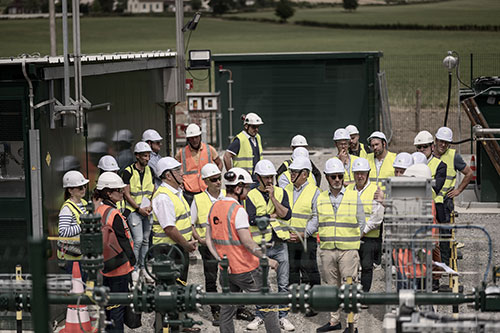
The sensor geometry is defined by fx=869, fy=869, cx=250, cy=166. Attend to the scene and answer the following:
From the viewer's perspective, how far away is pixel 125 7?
4380 inches

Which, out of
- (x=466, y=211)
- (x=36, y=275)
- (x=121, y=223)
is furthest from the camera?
(x=466, y=211)

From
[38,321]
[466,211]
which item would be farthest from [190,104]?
[38,321]

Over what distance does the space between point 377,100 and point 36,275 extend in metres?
20.8

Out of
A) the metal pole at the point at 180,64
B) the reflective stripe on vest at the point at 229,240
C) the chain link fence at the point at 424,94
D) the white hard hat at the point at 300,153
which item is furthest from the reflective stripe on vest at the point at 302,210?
the chain link fence at the point at 424,94

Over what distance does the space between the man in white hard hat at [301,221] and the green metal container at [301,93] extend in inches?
574

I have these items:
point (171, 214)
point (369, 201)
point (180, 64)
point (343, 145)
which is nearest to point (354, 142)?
point (343, 145)

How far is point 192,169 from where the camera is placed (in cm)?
1301

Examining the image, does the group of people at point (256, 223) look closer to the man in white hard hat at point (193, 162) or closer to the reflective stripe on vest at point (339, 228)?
the reflective stripe on vest at point (339, 228)

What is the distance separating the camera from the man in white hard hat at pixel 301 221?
9922 millimetres

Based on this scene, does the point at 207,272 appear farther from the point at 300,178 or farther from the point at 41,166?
the point at 41,166

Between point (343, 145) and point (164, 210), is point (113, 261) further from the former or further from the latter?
point (343, 145)

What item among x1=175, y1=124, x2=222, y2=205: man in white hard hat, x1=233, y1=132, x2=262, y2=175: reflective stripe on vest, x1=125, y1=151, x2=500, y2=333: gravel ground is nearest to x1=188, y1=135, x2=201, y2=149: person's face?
x1=175, y1=124, x2=222, y2=205: man in white hard hat

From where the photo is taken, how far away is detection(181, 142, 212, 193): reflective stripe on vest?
512 inches

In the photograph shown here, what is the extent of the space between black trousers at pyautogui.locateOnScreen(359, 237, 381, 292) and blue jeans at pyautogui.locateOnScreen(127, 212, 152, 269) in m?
3.08
